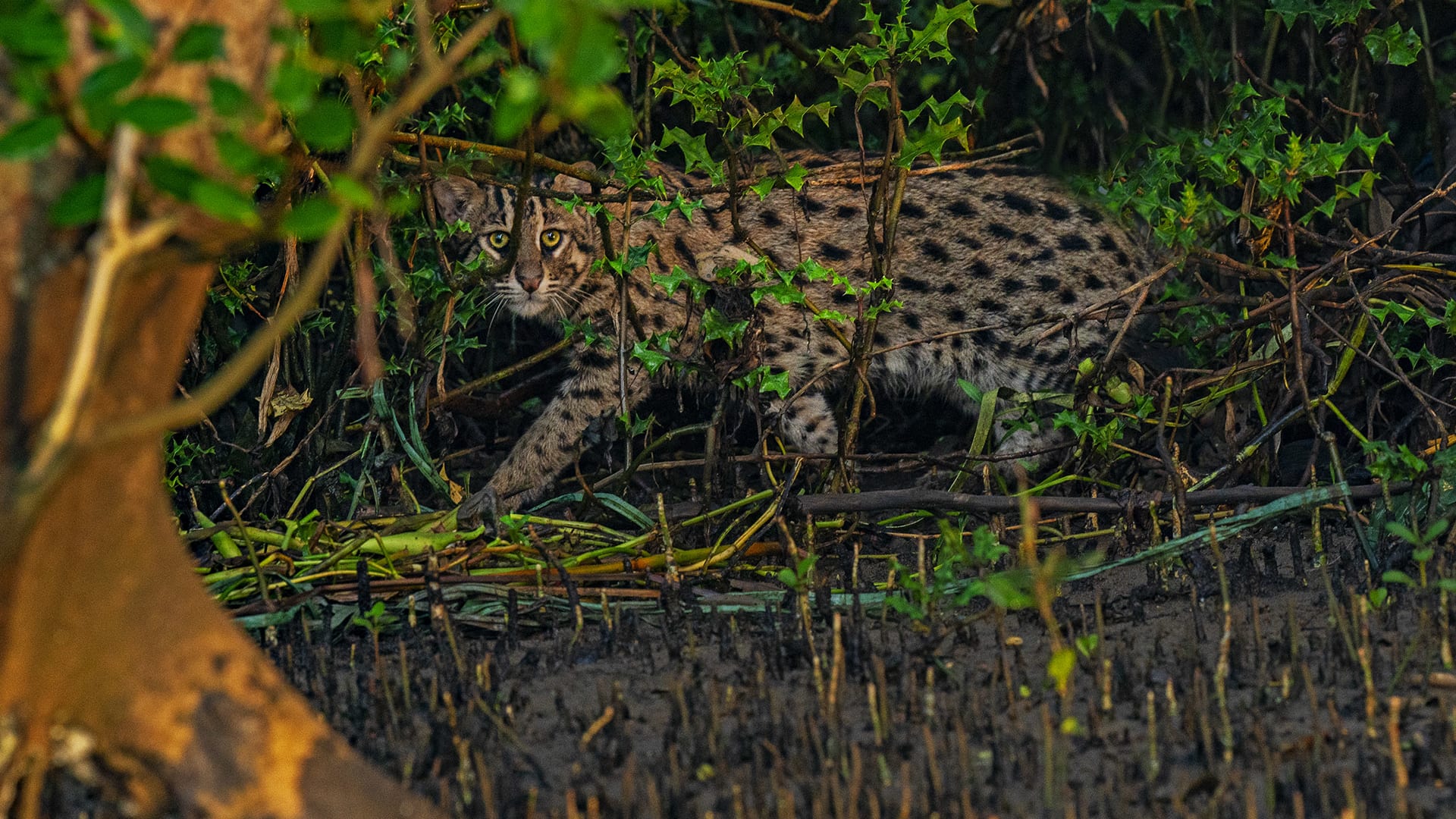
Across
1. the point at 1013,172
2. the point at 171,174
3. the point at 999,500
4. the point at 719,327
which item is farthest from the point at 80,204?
the point at 1013,172

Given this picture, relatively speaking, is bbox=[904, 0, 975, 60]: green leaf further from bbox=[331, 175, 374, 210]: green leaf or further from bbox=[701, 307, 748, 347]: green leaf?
bbox=[331, 175, 374, 210]: green leaf

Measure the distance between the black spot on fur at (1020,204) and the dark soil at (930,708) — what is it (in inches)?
87.1

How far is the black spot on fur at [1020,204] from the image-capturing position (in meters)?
6.05

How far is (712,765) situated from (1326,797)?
1.13 meters

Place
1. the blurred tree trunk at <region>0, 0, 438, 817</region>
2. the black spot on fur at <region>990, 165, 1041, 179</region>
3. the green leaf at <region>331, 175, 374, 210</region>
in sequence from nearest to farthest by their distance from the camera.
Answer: the green leaf at <region>331, 175, 374, 210</region>, the blurred tree trunk at <region>0, 0, 438, 817</region>, the black spot on fur at <region>990, 165, 1041, 179</region>

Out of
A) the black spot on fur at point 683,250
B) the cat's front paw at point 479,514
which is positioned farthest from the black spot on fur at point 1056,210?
the cat's front paw at point 479,514

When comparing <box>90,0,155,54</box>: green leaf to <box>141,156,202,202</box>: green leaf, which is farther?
<box>141,156,202,202</box>: green leaf

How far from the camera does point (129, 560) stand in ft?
7.64

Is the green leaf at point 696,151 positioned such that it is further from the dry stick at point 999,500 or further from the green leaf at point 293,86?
the green leaf at point 293,86

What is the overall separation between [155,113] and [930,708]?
1.97 m

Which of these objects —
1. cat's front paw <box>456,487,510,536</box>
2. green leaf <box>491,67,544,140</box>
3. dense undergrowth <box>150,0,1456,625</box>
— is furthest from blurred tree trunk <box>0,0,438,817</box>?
cat's front paw <box>456,487,510,536</box>

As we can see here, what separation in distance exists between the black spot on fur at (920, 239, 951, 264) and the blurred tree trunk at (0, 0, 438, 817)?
12.8 feet

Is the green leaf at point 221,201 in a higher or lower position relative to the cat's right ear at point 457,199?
lower

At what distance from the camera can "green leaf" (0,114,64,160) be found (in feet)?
6.05
